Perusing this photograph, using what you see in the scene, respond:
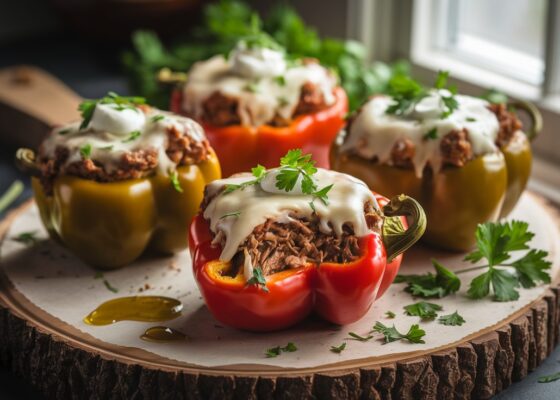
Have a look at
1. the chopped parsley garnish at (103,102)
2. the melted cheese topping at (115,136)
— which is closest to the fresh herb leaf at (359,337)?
the melted cheese topping at (115,136)

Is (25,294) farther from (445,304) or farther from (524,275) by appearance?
(524,275)

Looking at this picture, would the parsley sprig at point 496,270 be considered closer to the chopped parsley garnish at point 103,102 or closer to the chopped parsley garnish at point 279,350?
the chopped parsley garnish at point 279,350

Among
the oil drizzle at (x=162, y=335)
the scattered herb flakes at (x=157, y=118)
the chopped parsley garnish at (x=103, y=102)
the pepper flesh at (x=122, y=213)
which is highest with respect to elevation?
the chopped parsley garnish at (x=103, y=102)

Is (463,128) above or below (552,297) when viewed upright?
above

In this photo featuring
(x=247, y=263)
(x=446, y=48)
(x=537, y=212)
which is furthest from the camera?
(x=446, y=48)

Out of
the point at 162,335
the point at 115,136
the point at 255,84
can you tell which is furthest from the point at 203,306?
the point at 255,84

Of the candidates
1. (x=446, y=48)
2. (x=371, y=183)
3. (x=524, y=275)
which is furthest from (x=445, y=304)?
(x=446, y=48)
